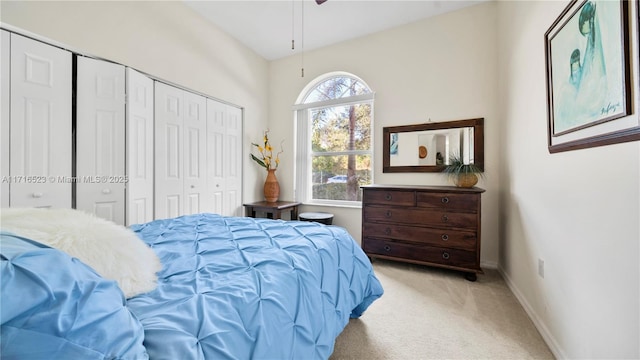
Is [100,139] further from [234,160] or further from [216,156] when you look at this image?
[234,160]

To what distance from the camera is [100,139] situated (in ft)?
6.95

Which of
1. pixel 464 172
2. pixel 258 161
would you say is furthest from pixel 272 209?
pixel 464 172

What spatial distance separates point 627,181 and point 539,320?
4.04 ft

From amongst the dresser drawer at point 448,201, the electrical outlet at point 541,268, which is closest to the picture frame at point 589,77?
the electrical outlet at point 541,268

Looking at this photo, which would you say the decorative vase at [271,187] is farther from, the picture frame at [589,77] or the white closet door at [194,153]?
the picture frame at [589,77]

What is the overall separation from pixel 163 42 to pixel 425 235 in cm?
348

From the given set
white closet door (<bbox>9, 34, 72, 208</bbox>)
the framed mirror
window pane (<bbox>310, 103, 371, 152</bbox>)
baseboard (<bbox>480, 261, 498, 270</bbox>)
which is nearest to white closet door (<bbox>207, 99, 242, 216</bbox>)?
window pane (<bbox>310, 103, 371, 152</bbox>)

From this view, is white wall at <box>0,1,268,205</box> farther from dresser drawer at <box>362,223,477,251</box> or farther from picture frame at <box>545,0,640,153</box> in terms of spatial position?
picture frame at <box>545,0,640,153</box>

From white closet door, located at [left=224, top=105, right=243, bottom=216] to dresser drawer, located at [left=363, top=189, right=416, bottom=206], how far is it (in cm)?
189

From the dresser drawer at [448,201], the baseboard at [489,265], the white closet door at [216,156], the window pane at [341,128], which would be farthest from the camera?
the window pane at [341,128]

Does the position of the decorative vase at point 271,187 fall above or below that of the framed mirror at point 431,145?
below

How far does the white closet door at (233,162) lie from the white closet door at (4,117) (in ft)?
6.37

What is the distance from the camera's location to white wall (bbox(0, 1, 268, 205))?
188 cm

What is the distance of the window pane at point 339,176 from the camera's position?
3.62 metres
